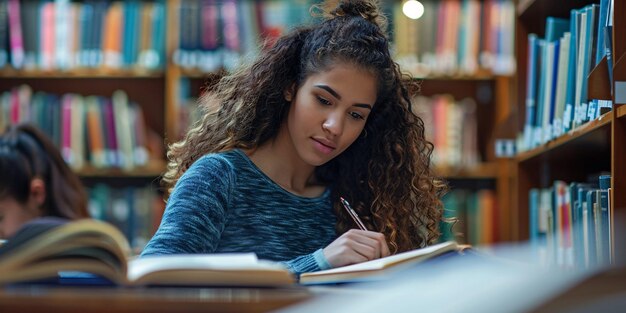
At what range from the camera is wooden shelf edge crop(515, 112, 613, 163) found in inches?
64.4

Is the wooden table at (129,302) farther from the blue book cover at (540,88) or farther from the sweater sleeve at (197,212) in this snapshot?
the blue book cover at (540,88)

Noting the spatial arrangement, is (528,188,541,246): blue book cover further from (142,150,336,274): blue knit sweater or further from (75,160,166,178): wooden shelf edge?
(75,160,166,178): wooden shelf edge

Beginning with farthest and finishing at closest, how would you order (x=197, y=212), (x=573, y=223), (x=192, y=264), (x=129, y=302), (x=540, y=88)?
(x=540, y=88), (x=573, y=223), (x=197, y=212), (x=192, y=264), (x=129, y=302)

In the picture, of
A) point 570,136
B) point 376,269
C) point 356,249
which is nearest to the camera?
point 376,269

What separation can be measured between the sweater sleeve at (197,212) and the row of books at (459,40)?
1.93 metres

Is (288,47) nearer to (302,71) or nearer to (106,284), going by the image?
(302,71)

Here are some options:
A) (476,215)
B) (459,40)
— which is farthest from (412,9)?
(476,215)

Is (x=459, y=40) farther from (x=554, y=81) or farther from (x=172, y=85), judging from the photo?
(x=554, y=81)

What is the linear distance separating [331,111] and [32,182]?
1.18m

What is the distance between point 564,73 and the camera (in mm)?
2064

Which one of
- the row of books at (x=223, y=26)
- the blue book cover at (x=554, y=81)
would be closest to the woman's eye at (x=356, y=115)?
the blue book cover at (x=554, y=81)

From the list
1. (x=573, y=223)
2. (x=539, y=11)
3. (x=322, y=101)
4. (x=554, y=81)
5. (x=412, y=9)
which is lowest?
(x=573, y=223)

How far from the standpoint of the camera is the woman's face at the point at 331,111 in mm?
1794

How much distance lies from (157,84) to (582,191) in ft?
7.57
